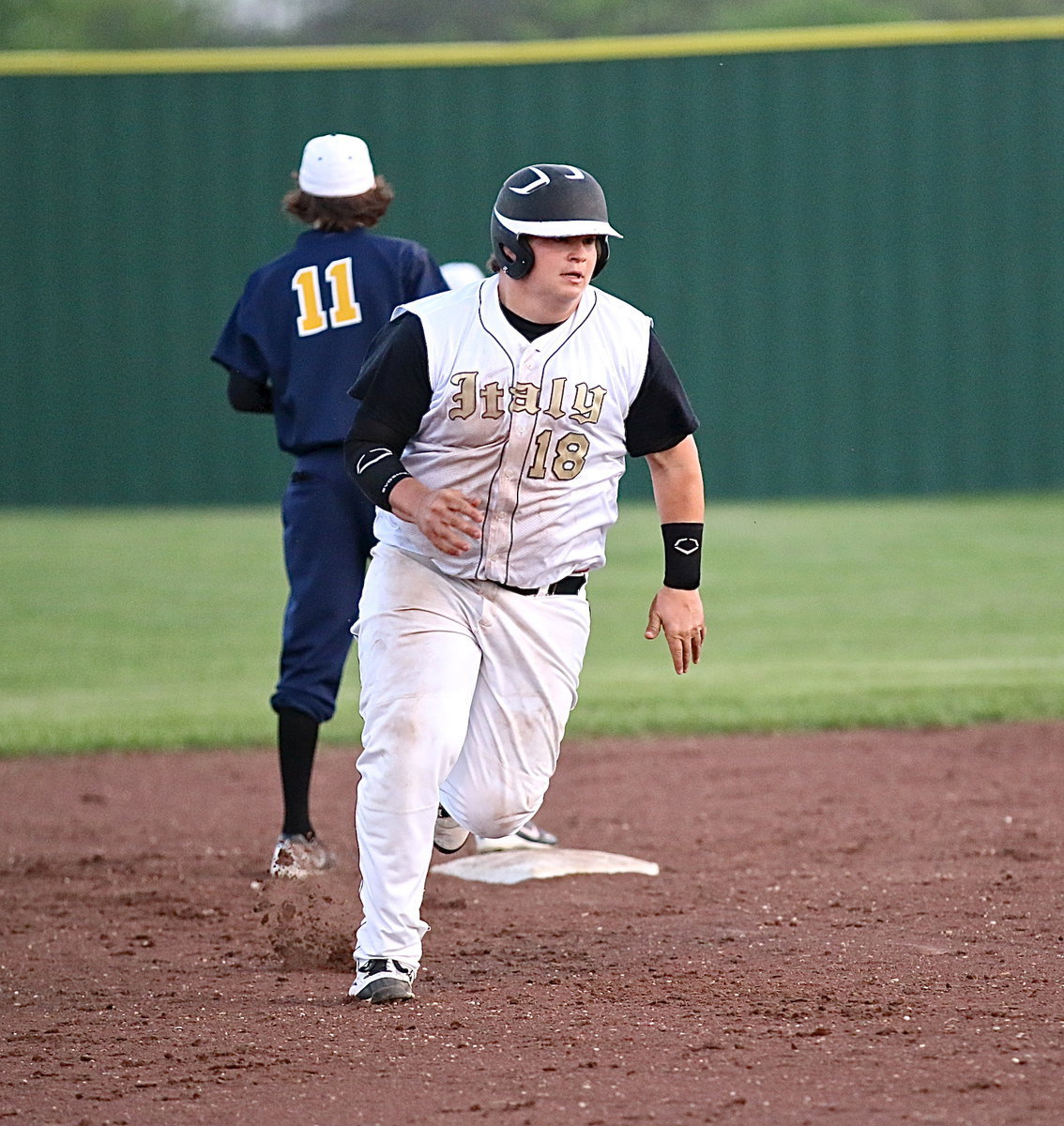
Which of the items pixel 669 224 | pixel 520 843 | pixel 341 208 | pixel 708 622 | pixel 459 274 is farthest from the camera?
pixel 669 224

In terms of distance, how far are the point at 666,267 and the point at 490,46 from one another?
241 centimetres

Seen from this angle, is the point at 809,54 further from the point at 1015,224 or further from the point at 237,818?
the point at 237,818

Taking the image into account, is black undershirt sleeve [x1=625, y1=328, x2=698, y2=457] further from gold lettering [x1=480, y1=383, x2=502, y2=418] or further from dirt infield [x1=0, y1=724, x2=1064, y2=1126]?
dirt infield [x1=0, y1=724, x2=1064, y2=1126]

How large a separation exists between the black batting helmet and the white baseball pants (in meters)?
0.68

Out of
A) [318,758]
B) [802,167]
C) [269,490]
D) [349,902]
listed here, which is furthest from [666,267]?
[349,902]

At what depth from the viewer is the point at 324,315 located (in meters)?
4.90

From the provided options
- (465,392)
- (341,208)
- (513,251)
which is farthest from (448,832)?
(341,208)

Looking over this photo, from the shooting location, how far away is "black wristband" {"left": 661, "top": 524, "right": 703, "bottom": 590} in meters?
3.70

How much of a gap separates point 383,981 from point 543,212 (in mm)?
1579

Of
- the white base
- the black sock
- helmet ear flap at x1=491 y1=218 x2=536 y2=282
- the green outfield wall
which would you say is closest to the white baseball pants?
helmet ear flap at x1=491 y1=218 x2=536 y2=282

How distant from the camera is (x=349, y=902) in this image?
14.7 feet

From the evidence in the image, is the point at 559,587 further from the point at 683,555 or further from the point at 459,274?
the point at 459,274

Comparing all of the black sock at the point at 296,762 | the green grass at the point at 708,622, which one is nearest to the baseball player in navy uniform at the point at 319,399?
the black sock at the point at 296,762

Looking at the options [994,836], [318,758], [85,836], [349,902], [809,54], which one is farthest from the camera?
[809,54]
